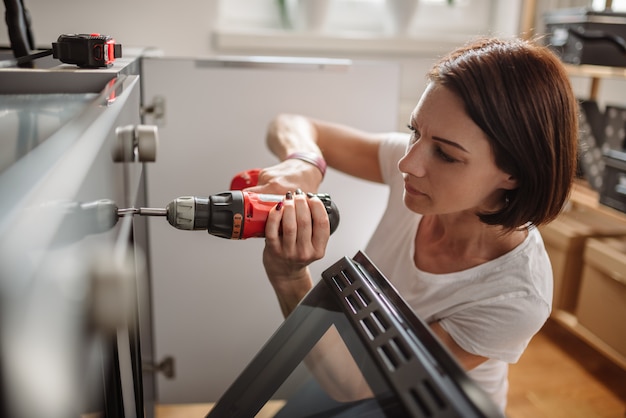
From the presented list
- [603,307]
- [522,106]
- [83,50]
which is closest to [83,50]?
[83,50]

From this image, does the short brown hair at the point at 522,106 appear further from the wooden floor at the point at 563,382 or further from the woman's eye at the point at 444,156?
the wooden floor at the point at 563,382

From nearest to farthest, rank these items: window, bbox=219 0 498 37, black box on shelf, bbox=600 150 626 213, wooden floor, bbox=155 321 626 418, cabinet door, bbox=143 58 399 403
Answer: cabinet door, bbox=143 58 399 403 → wooden floor, bbox=155 321 626 418 → black box on shelf, bbox=600 150 626 213 → window, bbox=219 0 498 37

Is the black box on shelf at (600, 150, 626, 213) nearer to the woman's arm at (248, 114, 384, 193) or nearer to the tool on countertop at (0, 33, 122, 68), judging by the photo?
the woman's arm at (248, 114, 384, 193)

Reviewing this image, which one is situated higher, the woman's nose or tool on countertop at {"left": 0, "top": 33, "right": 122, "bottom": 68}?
tool on countertop at {"left": 0, "top": 33, "right": 122, "bottom": 68}

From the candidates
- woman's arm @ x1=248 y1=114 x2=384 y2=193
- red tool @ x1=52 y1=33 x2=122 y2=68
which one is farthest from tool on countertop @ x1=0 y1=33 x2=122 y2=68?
woman's arm @ x1=248 y1=114 x2=384 y2=193

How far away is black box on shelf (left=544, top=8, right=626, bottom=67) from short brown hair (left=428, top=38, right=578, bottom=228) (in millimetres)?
1272

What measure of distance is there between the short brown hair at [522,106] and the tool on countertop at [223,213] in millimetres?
263

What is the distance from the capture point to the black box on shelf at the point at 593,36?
179cm

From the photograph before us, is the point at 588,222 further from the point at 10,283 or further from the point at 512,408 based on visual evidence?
the point at 10,283

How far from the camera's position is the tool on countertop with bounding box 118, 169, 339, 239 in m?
0.55

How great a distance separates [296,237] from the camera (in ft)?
1.94

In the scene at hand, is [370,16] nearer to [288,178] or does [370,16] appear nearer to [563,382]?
[563,382]

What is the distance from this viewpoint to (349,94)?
129cm

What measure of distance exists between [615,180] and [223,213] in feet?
4.80
